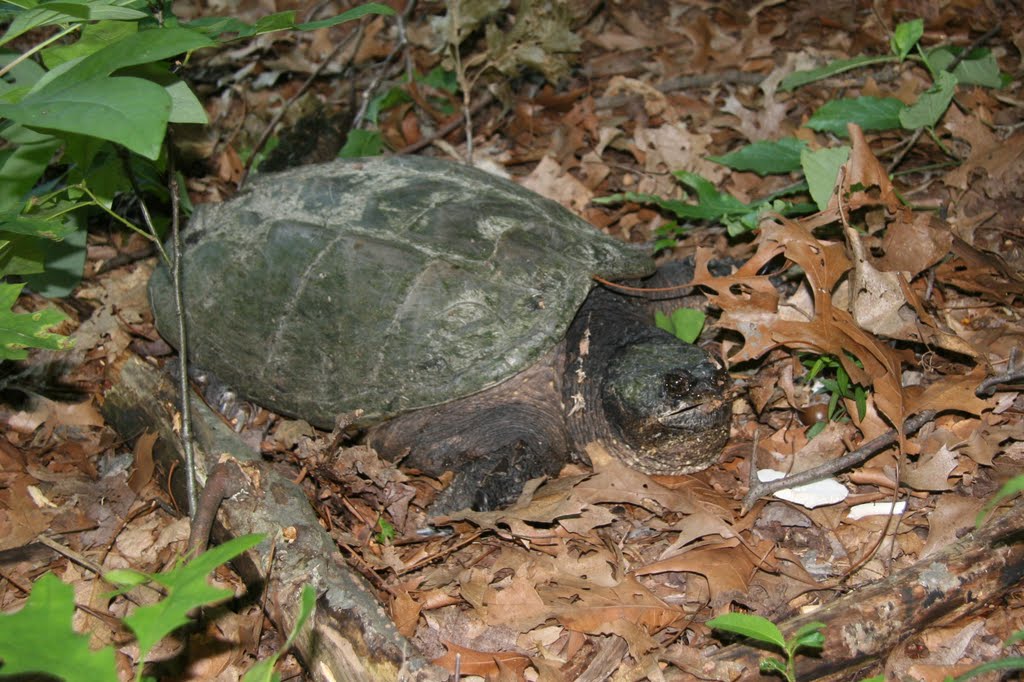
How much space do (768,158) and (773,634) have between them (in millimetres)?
3223

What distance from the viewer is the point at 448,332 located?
11.9ft

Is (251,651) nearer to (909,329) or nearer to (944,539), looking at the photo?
(944,539)

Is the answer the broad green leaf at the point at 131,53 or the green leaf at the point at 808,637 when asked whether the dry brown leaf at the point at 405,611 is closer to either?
the green leaf at the point at 808,637

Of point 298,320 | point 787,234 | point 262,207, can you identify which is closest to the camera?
point 787,234

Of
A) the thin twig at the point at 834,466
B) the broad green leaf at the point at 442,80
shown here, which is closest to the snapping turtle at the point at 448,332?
the thin twig at the point at 834,466

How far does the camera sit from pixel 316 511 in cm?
342

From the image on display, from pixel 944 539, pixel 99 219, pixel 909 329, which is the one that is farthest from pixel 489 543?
pixel 99 219

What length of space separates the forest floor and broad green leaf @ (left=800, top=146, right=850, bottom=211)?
0.02 metres

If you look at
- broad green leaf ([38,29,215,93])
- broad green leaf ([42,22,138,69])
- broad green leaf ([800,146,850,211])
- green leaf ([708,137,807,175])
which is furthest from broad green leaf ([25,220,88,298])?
broad green leaf ([800,146,850,211])

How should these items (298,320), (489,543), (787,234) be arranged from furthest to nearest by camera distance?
1. (298,320)
2. (787,234)
3. (489,543)

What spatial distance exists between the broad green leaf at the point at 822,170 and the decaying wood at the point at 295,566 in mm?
2852

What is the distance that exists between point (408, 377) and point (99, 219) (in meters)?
2.81

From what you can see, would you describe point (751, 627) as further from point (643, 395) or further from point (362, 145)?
point (362, 145)

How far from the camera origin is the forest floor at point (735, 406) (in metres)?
2.83
